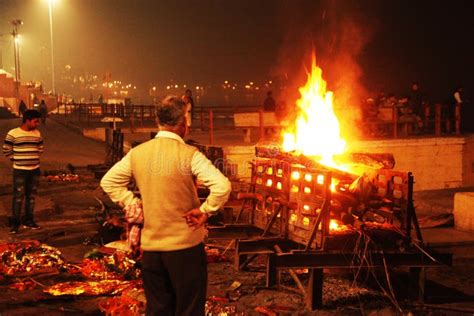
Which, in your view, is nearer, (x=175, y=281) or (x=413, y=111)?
(x=175, y=281)

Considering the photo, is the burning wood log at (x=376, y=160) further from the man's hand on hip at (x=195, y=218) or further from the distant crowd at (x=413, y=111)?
the distant crowd at (x=413, y=111)

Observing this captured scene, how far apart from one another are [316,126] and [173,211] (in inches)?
187

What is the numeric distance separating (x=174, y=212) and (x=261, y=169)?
10.8ft

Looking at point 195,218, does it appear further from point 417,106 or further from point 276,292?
point 417,106

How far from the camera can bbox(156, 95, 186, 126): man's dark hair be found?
3.54 metres

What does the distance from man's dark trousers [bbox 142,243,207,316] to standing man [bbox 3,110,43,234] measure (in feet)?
17.8

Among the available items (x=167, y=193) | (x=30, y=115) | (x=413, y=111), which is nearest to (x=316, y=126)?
(x=30, y=115)

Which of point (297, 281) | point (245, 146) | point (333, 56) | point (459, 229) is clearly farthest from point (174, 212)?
point (333, 56)

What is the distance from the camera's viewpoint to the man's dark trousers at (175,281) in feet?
11.3

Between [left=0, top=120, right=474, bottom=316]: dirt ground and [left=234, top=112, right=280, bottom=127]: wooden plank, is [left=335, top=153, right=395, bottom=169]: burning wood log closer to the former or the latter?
[left=0, top=120, right=474, bottom=316]: dirt ground

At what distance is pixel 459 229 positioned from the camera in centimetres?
904

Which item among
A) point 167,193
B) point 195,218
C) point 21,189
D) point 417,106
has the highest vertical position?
point 417,106

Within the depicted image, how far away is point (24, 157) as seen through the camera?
8258 millimetres

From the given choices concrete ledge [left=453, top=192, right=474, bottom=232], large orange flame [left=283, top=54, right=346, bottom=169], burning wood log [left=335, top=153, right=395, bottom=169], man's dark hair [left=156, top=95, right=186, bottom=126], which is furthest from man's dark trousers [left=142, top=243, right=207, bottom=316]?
concrete ledge [left=453, top=192, right=474, bottom=232]
